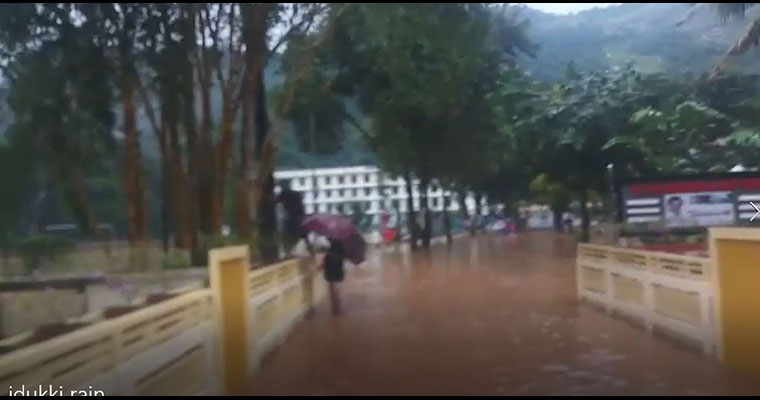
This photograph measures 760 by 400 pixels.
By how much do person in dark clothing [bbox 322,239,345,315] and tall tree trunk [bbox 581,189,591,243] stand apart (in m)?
1.23

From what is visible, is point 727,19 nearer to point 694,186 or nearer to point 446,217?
point 694,186

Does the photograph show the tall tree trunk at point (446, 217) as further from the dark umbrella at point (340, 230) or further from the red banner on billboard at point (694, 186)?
the red banner on billboard at point (694, 186)

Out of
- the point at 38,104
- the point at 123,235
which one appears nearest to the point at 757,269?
the point at 123,235

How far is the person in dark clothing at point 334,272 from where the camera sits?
4.94 metres

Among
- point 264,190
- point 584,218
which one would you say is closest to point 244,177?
point 264,190

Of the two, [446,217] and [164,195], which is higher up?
[164,195]

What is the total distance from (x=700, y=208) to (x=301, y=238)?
1891 millimetres

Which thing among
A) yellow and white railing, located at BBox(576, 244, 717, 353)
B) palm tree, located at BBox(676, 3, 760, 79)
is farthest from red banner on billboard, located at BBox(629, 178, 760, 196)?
palm tree, located at BBox(676, 3, 760, 79)

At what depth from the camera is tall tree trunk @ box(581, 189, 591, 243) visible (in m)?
5.56

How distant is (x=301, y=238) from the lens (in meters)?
4.91

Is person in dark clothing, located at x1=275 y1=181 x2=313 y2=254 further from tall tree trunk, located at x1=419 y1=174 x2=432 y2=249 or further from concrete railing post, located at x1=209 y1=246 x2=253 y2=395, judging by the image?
tall tree trunk, located at x1=419 y1=174 x2=432 y2=249

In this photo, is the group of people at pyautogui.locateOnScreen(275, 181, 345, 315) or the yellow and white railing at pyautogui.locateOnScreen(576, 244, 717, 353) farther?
the yellow and white railing at pyautogui.locateOnScreen(576, 244, 717, 353)

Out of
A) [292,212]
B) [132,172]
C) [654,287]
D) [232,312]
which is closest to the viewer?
[132,172]

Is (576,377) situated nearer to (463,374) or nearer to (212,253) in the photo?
(463,374)
